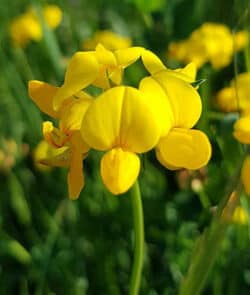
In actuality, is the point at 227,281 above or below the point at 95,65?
below

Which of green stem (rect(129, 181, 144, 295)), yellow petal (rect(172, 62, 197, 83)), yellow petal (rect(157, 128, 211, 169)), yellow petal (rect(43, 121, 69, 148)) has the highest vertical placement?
yellow petal (rect(43, 121, 69, 148))

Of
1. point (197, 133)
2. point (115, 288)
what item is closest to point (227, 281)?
point (115, 288)

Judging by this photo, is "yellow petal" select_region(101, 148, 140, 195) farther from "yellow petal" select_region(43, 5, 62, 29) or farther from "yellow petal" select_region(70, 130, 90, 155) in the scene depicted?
"yellow petal" select_region(43, 5, 62, 29)

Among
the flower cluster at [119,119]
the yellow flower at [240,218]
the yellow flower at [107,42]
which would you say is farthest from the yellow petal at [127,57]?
the yellow flower at [107,42]

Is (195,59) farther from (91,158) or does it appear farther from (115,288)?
(115,288)

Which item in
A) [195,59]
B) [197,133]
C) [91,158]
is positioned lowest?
[91,158]

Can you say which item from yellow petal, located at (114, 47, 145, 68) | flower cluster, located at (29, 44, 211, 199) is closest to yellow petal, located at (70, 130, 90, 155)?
flower cluster, located at (29, 44, 211, 199)

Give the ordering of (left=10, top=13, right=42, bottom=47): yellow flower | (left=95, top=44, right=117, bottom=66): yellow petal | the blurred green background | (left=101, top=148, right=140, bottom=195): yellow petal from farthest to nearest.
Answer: (left=10, top=13, right=42, bottom=47): yellow flower → the blurred green background → (left=95, top=44, right=117, bottom=66): yellow petal → (left=101, top=148, right=140, bottom=195): yellow petal
